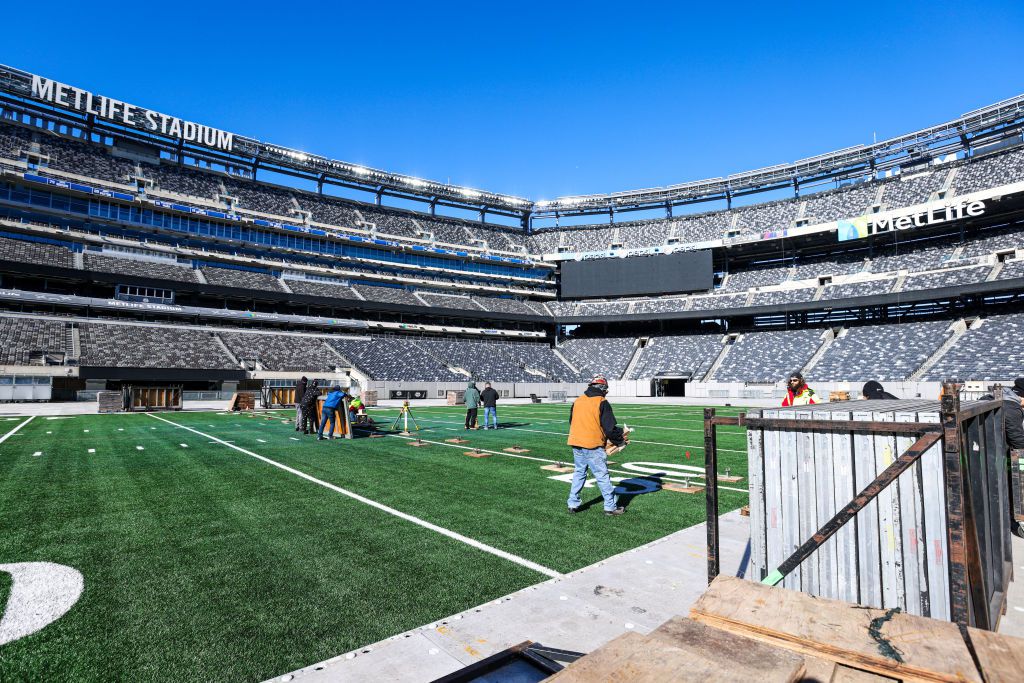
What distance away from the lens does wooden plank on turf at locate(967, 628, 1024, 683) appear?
73.7 inches

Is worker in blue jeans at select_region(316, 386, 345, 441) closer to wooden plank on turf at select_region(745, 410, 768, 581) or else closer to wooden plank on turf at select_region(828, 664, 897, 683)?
wooden plank on turf at select_region(745, 410, 768, 581)

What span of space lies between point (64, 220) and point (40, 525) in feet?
179

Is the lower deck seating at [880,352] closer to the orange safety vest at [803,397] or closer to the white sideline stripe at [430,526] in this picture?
the orange safety vest at [803,397]

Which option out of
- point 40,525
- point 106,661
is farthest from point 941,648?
point 40,525

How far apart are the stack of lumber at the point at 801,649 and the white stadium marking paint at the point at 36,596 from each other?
179 inches

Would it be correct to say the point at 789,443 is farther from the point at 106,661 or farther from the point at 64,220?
the point at 64,220

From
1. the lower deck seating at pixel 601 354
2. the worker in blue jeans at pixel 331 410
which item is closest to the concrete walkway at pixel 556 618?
the worker in blue jeans at pixel 331 410

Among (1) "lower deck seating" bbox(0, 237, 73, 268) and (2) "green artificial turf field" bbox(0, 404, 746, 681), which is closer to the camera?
(2) "green artificial turf field" bbox(0, 404, 746, 681)

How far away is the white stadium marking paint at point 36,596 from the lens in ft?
13.1

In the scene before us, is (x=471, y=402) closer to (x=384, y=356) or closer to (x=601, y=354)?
(x=384, y=356)

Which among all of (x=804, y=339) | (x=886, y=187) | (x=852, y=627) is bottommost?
(x=852, y=627)

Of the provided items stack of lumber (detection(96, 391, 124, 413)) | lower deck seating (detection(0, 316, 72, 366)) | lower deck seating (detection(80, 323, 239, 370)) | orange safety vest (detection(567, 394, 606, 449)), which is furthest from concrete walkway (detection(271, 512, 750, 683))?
lower deck seating (detection(0, 316, 72, 366))

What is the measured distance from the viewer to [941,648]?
6.96ft

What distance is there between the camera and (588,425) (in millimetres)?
7340
